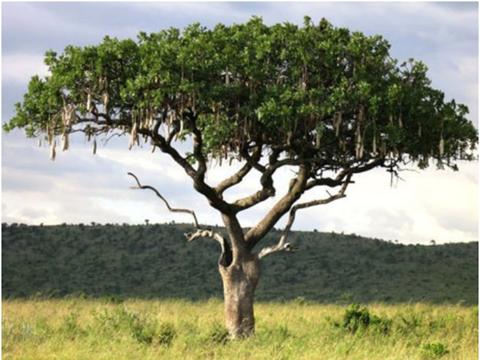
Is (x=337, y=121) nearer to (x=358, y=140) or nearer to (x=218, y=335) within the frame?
(x=358, y=140)

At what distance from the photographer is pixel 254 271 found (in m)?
24.5

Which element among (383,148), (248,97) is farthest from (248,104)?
(383,148)

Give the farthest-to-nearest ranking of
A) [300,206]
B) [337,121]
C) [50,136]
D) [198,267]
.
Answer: [198,267]
[300,206]
[50,136]
[337,121]

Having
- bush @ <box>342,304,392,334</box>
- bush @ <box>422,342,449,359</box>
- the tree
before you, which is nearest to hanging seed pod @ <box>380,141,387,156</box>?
the tree

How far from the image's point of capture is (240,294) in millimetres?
24188

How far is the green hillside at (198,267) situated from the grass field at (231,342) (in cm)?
1981

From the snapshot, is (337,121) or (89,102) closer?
(89,102)

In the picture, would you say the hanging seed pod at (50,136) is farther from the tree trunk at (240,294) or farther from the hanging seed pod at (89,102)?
the tree trunk at (240,294)

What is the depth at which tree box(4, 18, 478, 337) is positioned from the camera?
21.6 metres

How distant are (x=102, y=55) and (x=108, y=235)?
144 ft

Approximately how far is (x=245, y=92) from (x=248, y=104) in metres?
0.35

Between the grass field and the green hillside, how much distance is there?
19.8 m

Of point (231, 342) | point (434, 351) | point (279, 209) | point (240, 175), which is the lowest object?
point (231, 342)

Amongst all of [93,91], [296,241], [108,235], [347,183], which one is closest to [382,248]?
[296,241]
